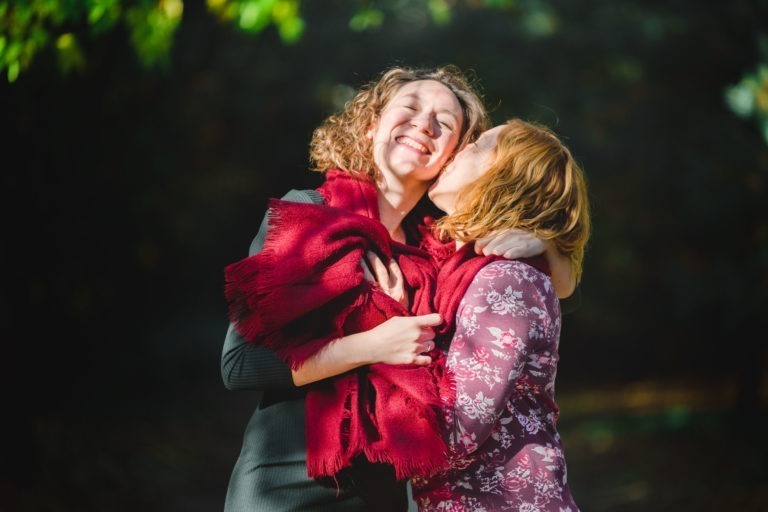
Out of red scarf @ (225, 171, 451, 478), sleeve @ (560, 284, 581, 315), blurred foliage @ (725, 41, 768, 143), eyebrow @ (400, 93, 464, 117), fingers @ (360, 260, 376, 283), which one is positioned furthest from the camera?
blurred foliage @ (725, 41, 768, 143)

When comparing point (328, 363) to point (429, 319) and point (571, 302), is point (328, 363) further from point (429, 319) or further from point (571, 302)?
point (571, 302)

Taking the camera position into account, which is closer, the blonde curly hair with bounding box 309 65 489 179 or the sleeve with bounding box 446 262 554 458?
the sleeve with bounding box 446 262 554 458

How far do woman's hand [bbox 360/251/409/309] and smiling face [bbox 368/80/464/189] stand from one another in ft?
0.97

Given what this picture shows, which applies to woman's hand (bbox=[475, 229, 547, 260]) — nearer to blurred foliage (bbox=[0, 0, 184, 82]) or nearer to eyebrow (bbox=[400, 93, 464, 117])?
eyebrow (bbox=[400, 93, 464, 117])

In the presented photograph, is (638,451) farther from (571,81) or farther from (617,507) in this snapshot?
(571,81)

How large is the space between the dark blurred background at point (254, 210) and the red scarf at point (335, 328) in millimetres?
3565

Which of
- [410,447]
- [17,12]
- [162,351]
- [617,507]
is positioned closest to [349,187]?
[410,447]

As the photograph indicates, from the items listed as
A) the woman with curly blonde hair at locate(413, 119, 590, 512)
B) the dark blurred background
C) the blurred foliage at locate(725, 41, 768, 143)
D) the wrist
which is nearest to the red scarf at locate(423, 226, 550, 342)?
the woman with curly blonde hair at locate(413, 119, 590, 512)

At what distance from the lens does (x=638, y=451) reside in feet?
24.4

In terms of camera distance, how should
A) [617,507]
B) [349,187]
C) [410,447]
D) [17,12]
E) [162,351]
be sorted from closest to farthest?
[410,447] → [349,187] → [17,12] → [617,507] → [162,351]

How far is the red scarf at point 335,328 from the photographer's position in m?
1.84

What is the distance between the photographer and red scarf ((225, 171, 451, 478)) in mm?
1841

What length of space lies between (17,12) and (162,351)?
17.2ft

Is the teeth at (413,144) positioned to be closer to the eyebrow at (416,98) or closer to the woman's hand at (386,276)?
the eyebrow at (416,98)
